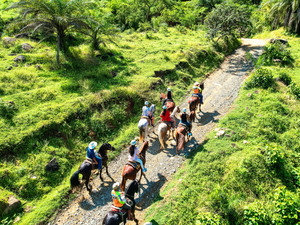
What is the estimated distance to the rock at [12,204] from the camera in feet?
24.6

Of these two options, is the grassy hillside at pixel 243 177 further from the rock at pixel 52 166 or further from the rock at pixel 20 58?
the rock at pixel 20 58

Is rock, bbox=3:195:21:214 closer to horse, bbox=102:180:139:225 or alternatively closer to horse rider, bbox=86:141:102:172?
horse rider, bbox=86:141:102:172

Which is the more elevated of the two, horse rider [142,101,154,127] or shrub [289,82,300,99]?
horse rider [142,101,154,127]

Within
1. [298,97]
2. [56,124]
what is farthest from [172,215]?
[298,97]

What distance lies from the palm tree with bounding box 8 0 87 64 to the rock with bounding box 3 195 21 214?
10.6 m

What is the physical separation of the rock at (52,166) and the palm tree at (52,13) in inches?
354

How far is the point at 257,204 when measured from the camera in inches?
295

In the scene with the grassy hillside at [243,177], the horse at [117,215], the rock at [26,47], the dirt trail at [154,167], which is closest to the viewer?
the horse at [117,215]

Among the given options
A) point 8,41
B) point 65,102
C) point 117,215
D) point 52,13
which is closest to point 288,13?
point 52,13

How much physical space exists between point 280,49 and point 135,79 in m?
16.0

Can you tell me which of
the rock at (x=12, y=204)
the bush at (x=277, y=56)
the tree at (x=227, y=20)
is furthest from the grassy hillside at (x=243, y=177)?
the tree at (x=227, y=20)

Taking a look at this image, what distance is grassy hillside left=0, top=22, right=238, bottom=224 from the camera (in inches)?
339

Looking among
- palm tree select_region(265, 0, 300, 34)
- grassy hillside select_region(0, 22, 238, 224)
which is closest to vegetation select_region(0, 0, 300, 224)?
grassy hillside select_region(0, 22, 238, 224)

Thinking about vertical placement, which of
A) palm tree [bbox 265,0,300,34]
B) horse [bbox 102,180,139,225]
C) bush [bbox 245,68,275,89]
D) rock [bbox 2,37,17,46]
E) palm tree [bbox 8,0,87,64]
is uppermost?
palm tree [bbox 8,0,87,64]
